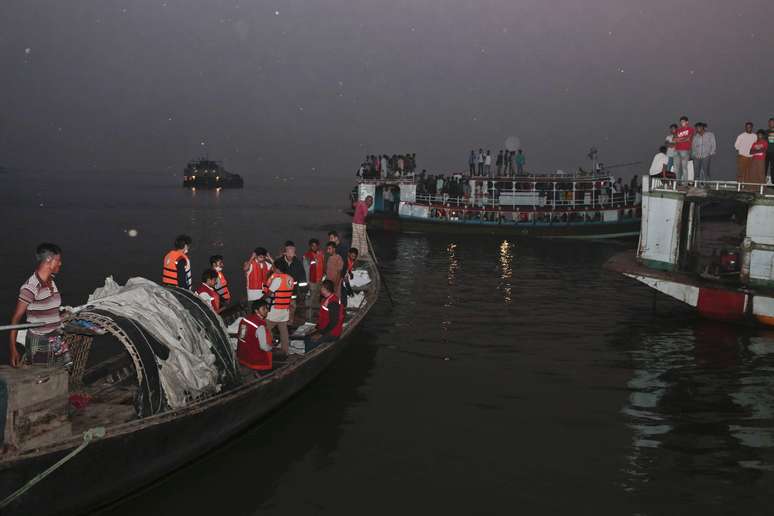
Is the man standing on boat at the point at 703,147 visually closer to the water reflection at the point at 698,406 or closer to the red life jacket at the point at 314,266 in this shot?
the water reflection at the point at 698,406

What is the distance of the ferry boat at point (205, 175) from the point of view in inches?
6029

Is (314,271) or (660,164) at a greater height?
(660,164)

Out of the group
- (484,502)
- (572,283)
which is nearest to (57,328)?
(484,502)

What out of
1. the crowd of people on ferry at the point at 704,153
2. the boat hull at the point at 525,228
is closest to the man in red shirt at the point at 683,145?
the crowd of people on ferry at the point at 704,153

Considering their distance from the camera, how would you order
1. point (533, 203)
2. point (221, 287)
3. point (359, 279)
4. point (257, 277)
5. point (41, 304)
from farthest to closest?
point (533, 203) → point (359, 279) → point (221, 287) → point (257, 277) → point (41, 304)

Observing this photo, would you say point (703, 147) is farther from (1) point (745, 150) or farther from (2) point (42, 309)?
(2) point (42, 309)

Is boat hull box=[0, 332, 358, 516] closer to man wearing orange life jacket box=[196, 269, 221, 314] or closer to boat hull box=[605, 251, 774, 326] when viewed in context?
man wearing orange life jacket box=[196, 269, 221, 314]

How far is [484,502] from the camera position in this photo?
28.6 feet

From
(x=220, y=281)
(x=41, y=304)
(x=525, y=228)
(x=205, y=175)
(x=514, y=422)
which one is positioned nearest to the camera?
(x=41, y=304)

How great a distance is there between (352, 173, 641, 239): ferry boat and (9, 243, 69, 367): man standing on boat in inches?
1470

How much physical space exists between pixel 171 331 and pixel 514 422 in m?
5.84

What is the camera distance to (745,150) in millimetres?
19297

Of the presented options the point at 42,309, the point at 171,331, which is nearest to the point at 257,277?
the point at 171,331

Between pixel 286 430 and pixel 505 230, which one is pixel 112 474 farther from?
pixel 505 230
